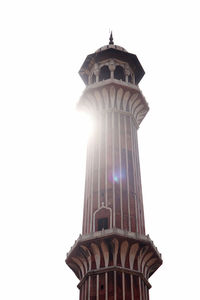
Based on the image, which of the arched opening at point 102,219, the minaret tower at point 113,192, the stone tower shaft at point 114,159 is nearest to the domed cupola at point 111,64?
the minaret tower at point 113,192

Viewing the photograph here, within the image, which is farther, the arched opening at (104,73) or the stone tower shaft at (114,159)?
the arched opening at (104,73)

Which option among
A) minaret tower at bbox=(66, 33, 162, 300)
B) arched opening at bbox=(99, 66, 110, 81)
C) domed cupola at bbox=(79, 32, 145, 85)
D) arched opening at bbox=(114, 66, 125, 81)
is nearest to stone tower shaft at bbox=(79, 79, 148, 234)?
minaret tower at bbox=(66, 33, 162, 300)

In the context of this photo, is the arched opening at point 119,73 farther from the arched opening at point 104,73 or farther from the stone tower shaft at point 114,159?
the stone tower shaft at point 114,159

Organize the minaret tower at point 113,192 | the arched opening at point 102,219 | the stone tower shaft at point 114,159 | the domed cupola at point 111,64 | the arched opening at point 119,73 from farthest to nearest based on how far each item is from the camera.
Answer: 1. the arched opening at point 119,73
2. the domed cupola at point 111,64
3. the stone tower shaft at point 114,159
4. the arched opening at point 102,219
5. the minaret tower at point 113,192

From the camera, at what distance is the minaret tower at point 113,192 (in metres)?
36.2

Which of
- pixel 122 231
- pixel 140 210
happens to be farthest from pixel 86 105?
pixel 122 231

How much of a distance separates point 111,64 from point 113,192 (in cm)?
1936

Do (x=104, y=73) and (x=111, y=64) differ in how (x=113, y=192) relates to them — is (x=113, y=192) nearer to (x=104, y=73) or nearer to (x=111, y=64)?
(x=111, y=64)

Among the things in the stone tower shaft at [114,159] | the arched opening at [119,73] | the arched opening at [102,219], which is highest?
the arched opening at [119,73]

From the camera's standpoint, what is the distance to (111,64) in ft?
173

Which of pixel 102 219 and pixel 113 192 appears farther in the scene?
pixel 113 192

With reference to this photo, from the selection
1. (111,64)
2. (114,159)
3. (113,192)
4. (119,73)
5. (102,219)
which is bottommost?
(102,219)

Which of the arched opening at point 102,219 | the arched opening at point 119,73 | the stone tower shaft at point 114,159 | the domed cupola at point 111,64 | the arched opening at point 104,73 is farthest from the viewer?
the arched opening at point 104,73

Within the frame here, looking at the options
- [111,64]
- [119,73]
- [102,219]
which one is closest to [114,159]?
[102,219]
